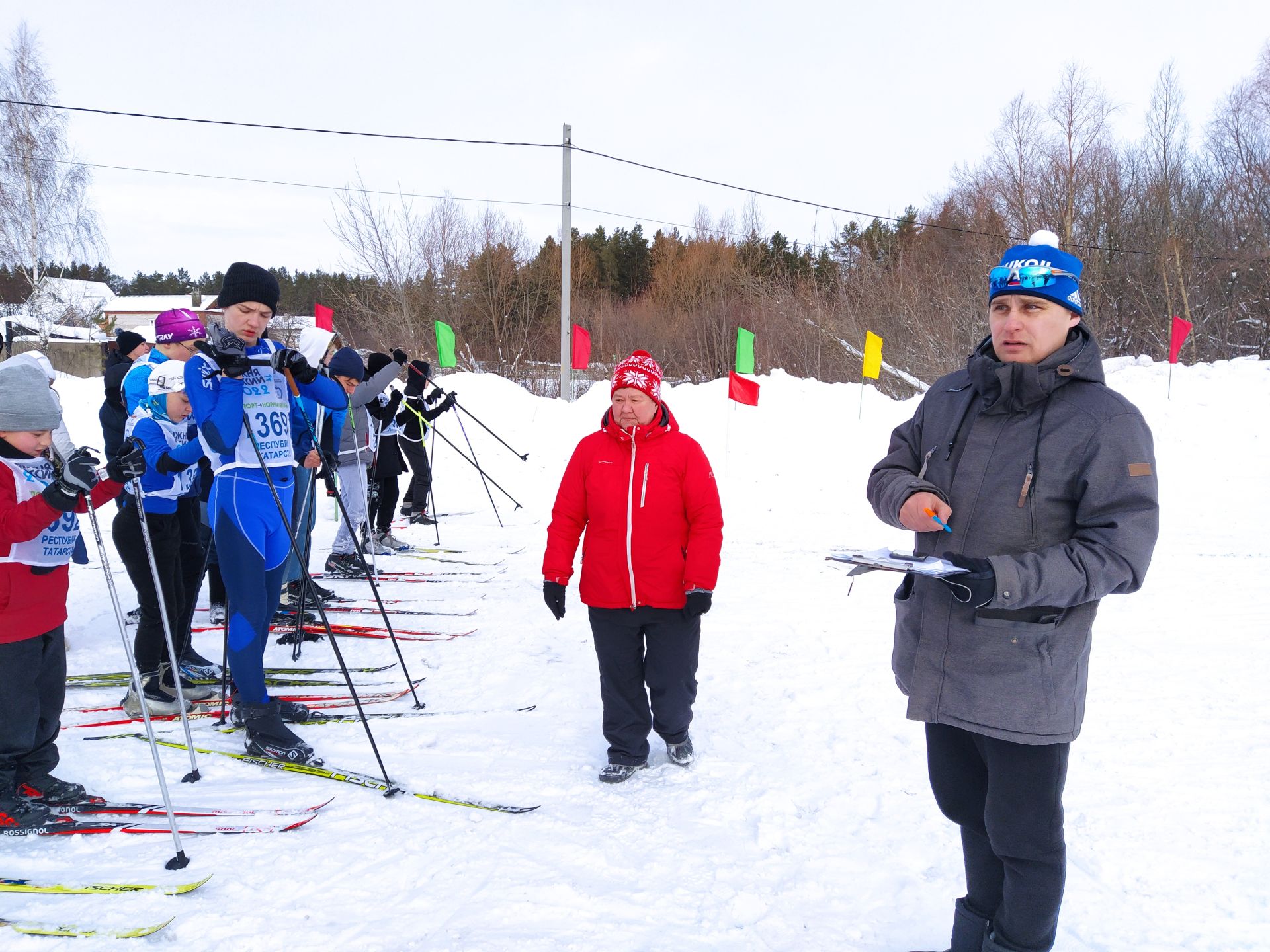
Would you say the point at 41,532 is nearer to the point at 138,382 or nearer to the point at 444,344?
the point at 138,382

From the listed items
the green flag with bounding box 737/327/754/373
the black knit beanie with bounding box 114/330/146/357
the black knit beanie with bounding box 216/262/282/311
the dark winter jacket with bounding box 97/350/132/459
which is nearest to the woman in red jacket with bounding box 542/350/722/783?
the black knit beanie with bounding box 216/262/282/311

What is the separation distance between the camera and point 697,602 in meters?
3.27

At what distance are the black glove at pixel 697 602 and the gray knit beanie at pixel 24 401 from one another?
8.20ft

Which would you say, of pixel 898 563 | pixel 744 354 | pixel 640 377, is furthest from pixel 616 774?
pixel 744 354

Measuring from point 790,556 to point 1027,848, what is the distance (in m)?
5.68

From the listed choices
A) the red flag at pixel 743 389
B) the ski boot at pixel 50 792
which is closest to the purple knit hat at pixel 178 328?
the ski boot at pixel 50 792

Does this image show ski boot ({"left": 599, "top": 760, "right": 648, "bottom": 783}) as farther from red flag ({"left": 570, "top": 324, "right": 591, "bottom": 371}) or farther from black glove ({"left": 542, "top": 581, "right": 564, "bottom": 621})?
red flag ({"left": 570, "top": 324, "right": 591, "bottom": 371})

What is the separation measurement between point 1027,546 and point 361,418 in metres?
6.25

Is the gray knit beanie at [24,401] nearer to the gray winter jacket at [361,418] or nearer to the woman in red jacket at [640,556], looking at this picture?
the woman in red jacket at [640,556]

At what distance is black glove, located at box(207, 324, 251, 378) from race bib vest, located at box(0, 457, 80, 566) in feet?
2.47

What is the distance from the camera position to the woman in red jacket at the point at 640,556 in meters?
3.33

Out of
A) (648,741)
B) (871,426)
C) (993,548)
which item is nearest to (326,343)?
(648,741)

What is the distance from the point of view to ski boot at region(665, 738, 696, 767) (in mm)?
3482

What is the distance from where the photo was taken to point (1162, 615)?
5469 mm
